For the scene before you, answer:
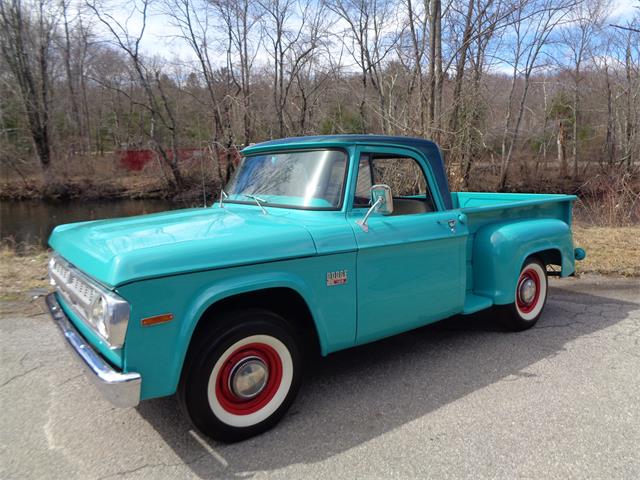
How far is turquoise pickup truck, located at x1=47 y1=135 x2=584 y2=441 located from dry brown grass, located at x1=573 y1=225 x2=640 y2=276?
322 cm

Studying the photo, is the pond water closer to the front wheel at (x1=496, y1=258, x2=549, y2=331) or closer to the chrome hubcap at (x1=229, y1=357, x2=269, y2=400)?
the chrome hubcap at (x1=229, y1=357, x2=269, y2=400)

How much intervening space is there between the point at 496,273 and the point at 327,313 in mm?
1874

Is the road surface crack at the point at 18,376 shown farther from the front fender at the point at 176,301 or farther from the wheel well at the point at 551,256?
the wheel well at the point at 551,256

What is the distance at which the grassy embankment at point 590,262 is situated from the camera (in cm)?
591

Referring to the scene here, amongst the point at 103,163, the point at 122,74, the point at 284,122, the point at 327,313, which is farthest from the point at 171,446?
the point at 103,163

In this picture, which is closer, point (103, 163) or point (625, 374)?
point (625, 374)

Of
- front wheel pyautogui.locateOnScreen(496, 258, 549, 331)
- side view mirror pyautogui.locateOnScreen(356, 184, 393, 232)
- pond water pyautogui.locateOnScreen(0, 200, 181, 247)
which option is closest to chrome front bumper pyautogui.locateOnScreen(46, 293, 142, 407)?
side view mirror pyautogui.locateOnScreen(356, 184, 393, 232)

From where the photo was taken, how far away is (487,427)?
9.52ft

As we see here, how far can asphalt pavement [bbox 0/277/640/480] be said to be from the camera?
8.32 feet

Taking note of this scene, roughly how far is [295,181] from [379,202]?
2.28 feet

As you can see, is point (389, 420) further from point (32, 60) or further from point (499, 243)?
point (32, 60)

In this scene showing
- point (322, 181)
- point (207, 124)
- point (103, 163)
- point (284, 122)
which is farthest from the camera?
point (103, 163)

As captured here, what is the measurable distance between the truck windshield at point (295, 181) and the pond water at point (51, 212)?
11.8 m

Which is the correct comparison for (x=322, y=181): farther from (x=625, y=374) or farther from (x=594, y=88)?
(x=594, y=88)
